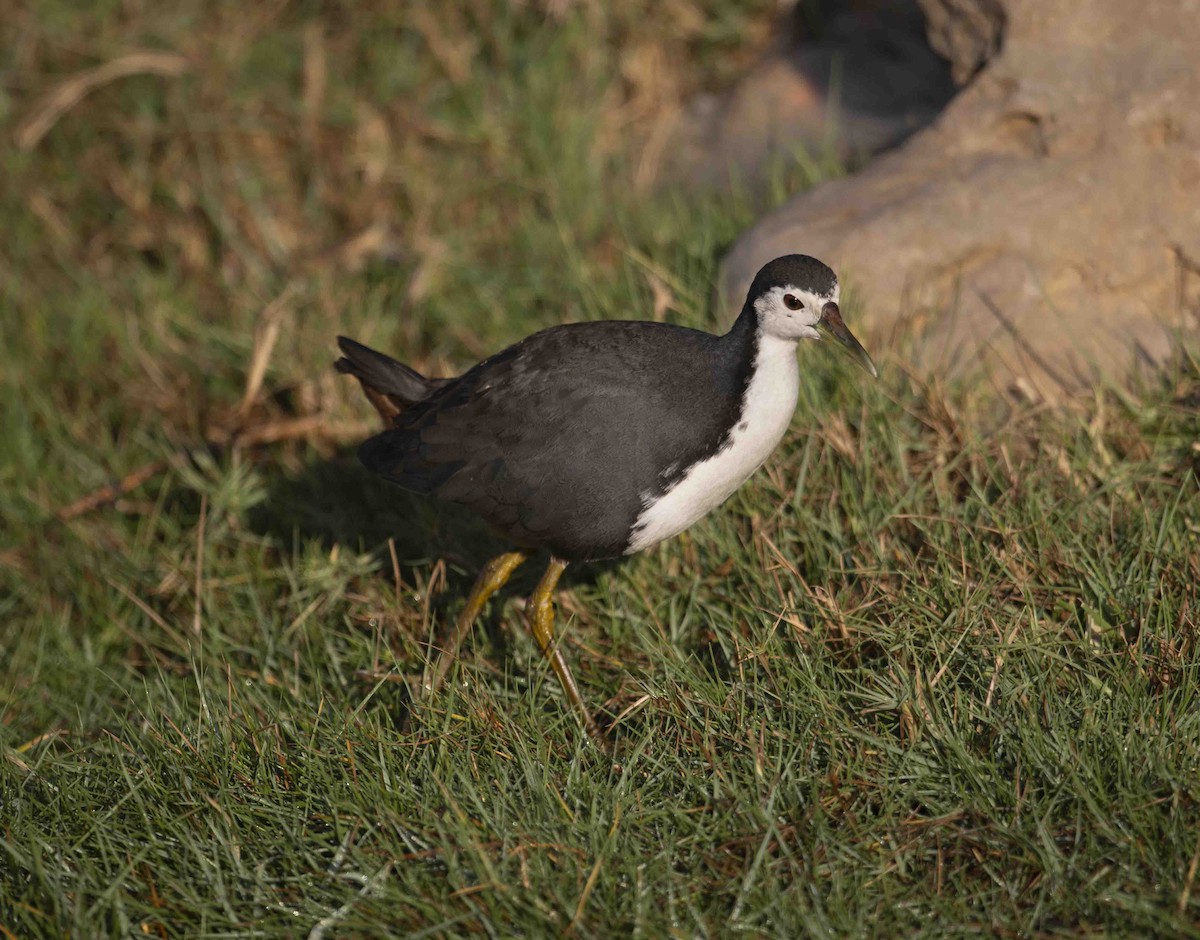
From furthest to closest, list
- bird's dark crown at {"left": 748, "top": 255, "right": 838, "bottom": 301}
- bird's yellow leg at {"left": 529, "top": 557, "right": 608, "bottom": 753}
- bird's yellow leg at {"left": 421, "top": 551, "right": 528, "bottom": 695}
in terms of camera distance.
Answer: bird's yellow leg at {"left": 421, "top": 551, "right": 528, "bottom": 695}
bird's yellow leg at {"left": 529, "top": 557, "right": 608, "bottom": 753}
bird's dark crown at {"left": 748, "top": 255, "right": 838, "bottom": 301}

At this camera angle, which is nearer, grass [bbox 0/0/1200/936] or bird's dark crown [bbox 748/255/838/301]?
grass [bbox 0/0/1200/936]

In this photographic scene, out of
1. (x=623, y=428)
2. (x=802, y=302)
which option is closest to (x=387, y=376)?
(x=623, y=428)

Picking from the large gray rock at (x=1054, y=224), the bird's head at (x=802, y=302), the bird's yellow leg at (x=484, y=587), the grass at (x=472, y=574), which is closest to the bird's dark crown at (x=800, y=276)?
the bird's head at (x=802, y=302)

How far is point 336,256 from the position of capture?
555cm

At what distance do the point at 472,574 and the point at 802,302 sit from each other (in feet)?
4.60

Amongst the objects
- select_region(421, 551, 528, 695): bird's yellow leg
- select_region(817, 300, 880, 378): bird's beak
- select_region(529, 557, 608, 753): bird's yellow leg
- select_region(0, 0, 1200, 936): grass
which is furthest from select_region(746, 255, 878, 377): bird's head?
select_region(421, 551, 528, 695): bird's yellow leg

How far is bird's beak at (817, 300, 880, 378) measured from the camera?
3.13 metres

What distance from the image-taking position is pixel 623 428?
3.16 meters

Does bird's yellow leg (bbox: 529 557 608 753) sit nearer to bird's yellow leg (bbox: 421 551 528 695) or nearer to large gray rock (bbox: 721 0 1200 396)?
bird's yellow leg (bbox: 421 551 528 695)

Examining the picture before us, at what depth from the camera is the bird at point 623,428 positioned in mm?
3139

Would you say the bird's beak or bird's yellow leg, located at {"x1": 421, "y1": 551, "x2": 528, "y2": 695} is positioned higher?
the bird's beak

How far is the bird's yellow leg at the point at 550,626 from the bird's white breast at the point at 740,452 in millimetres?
326

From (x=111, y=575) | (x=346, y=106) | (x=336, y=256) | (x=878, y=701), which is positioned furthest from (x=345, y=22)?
(x=878, y=701)

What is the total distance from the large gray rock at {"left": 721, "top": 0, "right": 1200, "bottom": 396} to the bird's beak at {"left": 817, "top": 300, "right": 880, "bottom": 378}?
33.9 inches
